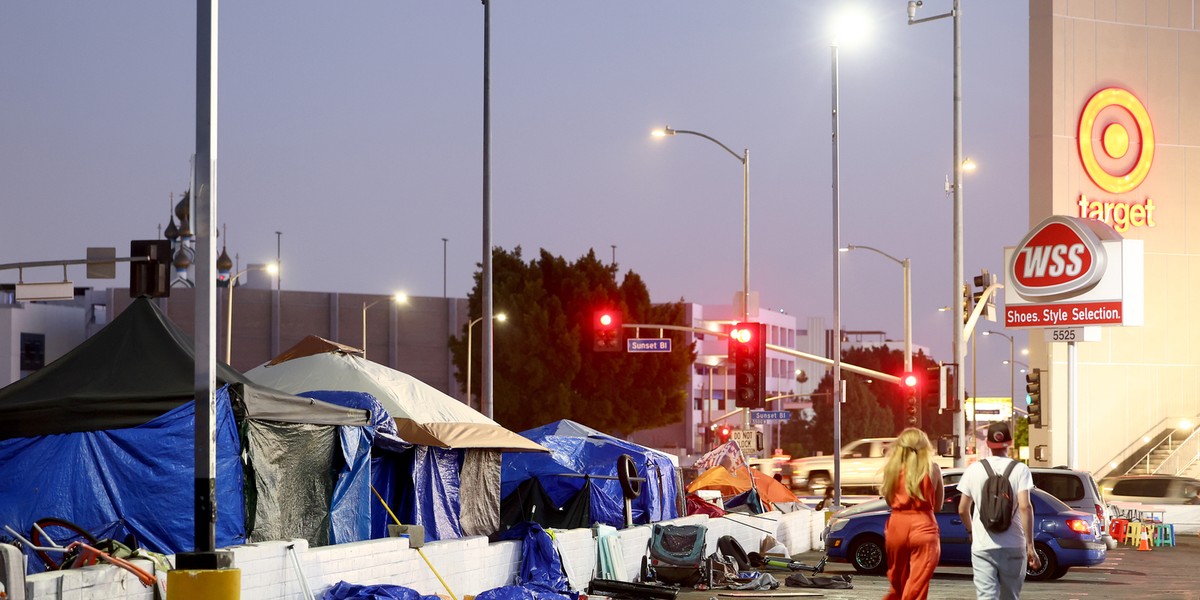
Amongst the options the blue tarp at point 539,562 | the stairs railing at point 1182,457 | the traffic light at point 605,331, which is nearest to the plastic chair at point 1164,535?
the traffic light at point 605,331

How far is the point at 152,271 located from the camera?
16.7 metres

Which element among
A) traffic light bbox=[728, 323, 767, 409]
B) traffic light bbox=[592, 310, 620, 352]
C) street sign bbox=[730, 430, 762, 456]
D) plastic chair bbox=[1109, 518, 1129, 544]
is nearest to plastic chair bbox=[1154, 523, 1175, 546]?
plastic chair bbox=[1109, 518, 1129, 544]

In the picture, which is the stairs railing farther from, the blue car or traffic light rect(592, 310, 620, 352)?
the blue car

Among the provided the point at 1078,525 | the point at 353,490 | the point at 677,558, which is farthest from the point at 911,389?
the point at 353,490

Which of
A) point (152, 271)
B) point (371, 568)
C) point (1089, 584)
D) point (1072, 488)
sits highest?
point (152, 271)

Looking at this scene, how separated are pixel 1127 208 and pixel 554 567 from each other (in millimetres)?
44796

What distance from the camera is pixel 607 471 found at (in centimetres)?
2581

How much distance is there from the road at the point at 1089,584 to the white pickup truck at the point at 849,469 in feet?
66.4

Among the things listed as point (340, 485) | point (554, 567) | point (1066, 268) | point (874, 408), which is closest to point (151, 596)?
point (340, 485)

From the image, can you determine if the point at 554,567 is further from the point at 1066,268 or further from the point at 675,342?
the point at 675,342

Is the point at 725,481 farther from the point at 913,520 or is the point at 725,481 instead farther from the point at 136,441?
the point at 913,520

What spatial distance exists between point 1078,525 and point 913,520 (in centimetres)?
1132

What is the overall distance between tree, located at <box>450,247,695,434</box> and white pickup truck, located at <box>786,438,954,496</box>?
25.3 meters

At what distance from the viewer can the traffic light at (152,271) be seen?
16266mm
